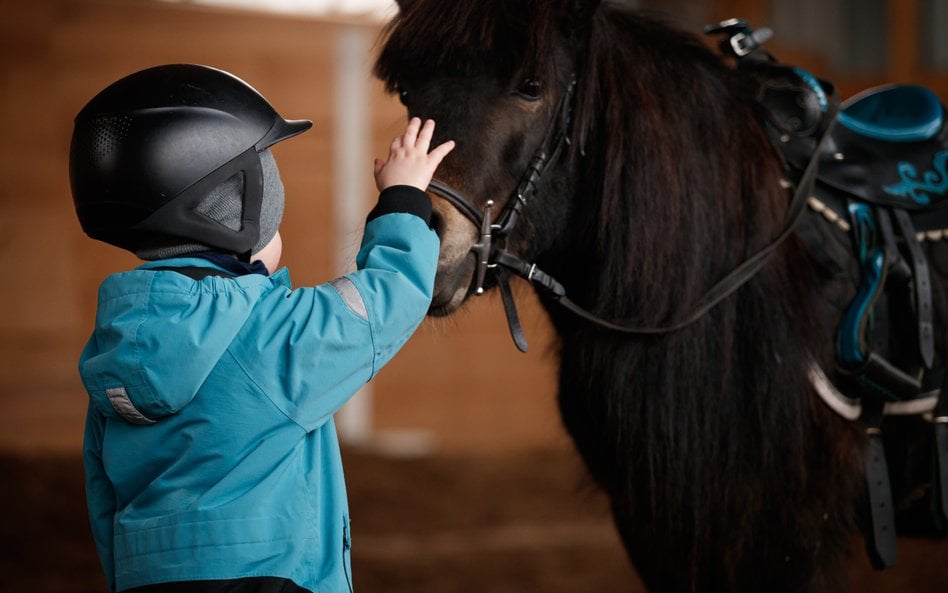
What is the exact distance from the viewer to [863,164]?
6.07 ft

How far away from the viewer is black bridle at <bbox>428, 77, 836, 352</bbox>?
1.44 m

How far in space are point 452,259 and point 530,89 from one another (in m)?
0.34

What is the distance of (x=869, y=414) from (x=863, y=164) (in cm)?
51

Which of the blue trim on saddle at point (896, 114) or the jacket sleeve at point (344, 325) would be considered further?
the blue trim on saddle at point (896, 114)

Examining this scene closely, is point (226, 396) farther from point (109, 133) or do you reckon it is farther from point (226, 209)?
point (109, 133)

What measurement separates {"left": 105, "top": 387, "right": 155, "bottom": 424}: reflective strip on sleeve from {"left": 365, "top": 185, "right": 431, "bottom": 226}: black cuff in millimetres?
384

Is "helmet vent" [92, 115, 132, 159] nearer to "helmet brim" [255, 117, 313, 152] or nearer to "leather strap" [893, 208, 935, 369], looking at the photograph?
"helmet brim" [255, 117, 313, 152]

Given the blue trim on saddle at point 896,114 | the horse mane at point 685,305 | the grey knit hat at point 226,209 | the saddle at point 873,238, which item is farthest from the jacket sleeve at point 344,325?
the blue trim on saddle at point 896,114

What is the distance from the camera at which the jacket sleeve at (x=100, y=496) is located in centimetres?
121

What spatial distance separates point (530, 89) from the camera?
152 cm

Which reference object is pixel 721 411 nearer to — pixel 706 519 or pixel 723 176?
pixel 706 519

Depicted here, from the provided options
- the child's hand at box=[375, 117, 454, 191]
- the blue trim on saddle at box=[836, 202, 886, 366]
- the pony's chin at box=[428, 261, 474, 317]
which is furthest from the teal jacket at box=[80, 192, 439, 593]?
the blue trim on saddle at box=[836, 202, 886, 366]

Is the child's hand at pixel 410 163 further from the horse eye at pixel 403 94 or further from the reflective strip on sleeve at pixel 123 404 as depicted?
the reflective strip on sleeve at pixel 123 404

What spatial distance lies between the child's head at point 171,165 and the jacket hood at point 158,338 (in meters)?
0.07
